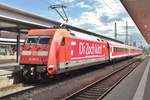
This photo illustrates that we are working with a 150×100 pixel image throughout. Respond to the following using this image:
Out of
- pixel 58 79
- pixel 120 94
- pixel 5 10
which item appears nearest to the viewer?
pixel 120 94

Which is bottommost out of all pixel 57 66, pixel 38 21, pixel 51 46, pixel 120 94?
pixel 120 94

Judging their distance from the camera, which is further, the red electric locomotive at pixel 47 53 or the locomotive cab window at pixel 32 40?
the locomotive cab window at pixel 32 40

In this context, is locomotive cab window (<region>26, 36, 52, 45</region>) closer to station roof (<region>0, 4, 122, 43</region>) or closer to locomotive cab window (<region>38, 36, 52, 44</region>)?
locomotive cab window (<region>38, 36, 52, 44</region>)

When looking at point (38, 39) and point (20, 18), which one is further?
point (20, 18)

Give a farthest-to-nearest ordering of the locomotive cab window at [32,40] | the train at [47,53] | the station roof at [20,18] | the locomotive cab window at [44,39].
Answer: the station roof at [20,18], the locomotive cab window at [32,40], the locomotive cab window at [44,39], the train at [47,53]

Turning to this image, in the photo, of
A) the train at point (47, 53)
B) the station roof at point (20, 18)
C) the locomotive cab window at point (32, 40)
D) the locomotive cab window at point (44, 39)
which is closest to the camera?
the train at point (47, 53)

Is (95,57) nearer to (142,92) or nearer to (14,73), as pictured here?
(14,73)

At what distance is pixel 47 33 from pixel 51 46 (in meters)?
1.01

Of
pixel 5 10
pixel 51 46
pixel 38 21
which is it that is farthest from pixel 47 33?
pixel 38 21

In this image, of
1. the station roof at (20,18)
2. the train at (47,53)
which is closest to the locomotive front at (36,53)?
the train at (47,53)

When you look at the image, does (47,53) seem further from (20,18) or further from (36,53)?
Answer: (20,18)

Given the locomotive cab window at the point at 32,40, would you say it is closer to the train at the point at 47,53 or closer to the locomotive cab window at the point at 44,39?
the train at the point at 47,53

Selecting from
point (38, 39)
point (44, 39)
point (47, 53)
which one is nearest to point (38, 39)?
point (38, 39)

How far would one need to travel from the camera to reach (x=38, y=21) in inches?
1335
